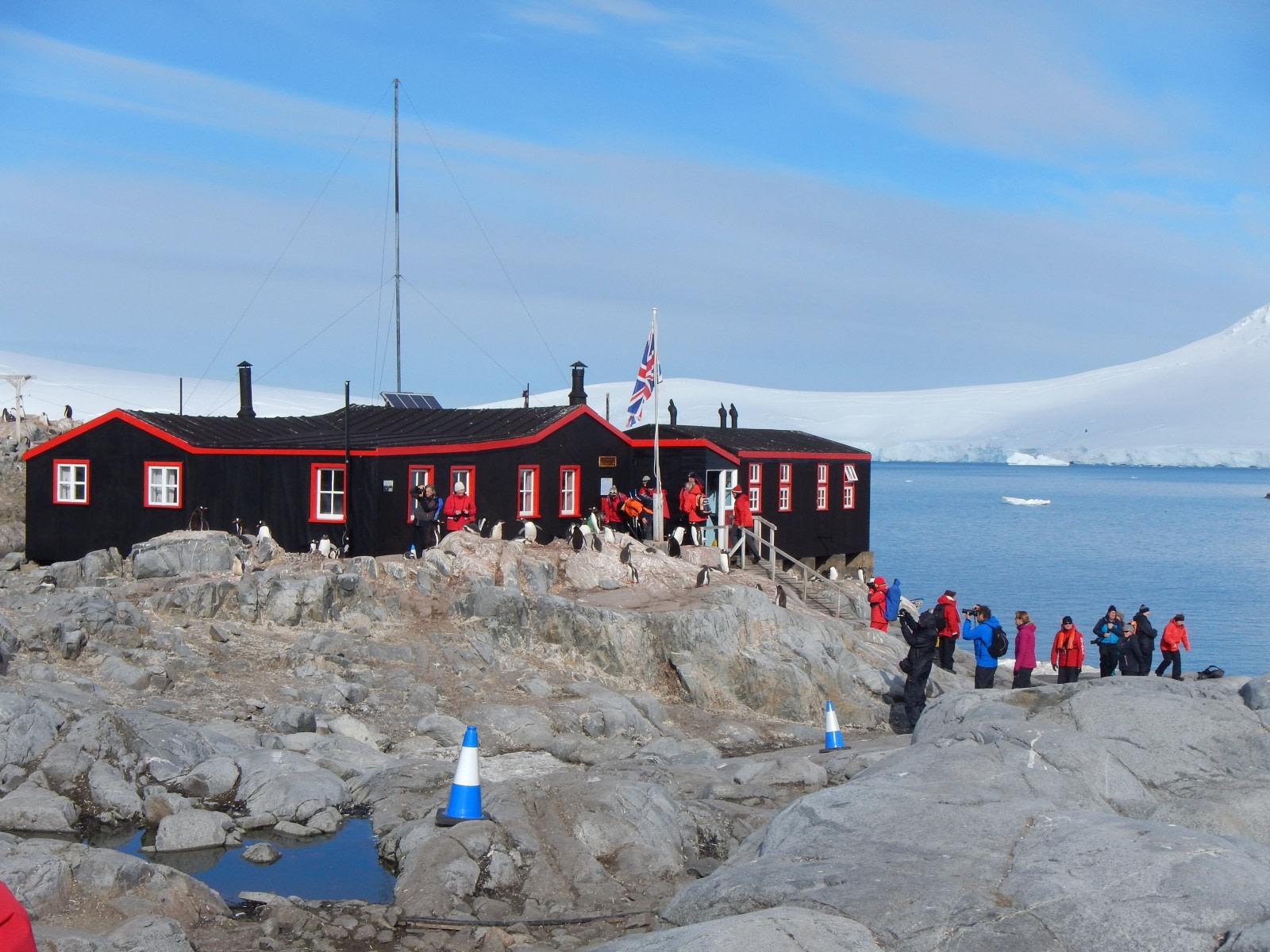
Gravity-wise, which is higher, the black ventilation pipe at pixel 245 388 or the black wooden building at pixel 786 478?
the black ventilation pipe at pixel 245 388

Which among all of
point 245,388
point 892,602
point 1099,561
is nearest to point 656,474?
point 892,602

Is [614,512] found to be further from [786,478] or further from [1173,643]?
[1173,643]

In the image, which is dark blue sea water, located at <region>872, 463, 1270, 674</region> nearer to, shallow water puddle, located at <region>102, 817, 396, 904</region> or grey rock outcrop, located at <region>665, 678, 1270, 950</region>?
grey rock outcrop, located at <region>665, 678, 1270, 950</region>

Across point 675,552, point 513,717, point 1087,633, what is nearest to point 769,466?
point 675,552

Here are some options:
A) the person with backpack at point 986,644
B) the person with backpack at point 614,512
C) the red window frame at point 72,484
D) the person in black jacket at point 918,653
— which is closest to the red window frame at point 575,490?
the person with backpack at point 614,512

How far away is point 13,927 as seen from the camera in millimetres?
4977

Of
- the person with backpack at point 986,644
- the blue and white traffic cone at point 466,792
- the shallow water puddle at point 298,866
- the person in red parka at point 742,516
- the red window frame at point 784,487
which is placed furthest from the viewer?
the red window frame at point 784,487

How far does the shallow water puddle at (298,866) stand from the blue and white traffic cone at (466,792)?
692mm

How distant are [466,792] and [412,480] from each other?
15858mm

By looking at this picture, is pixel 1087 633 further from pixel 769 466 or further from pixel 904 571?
pixel 904 571

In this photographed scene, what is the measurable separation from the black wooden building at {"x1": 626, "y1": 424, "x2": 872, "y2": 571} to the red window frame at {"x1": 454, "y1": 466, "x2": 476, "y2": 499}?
727 cm

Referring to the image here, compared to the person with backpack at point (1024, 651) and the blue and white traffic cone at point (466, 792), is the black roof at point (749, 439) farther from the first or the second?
the blue and white traffic cone at point (466, 792)

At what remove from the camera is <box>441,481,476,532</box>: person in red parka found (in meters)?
26.2

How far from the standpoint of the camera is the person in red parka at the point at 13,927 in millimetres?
4934
